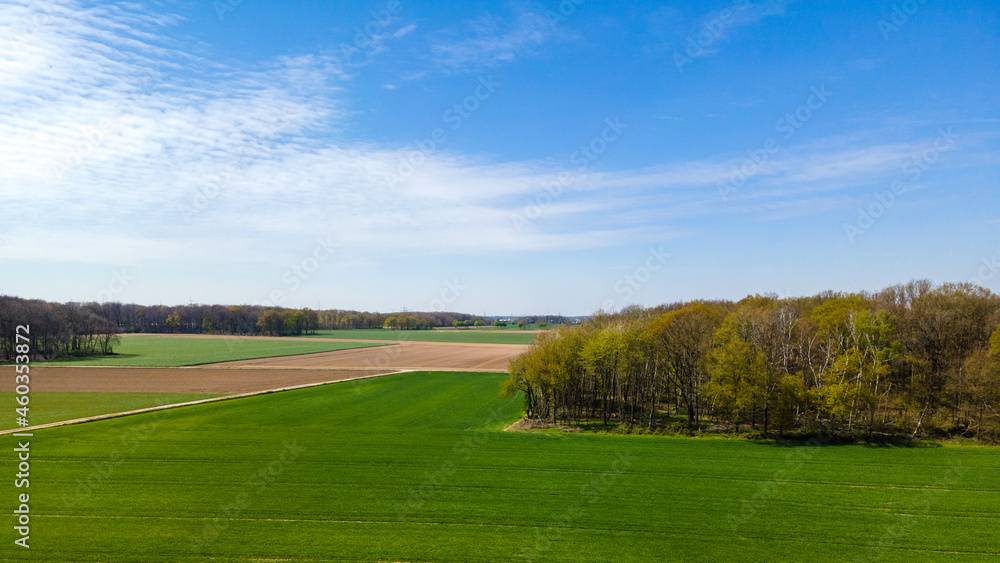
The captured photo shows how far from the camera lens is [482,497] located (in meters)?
26.2

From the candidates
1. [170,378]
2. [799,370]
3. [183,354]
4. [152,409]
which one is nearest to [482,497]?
[799,370]

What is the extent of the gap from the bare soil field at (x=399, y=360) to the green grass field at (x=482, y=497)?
56450 millimetres

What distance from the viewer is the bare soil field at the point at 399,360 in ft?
323

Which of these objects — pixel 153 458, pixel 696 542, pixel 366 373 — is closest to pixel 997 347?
pixel 696 542

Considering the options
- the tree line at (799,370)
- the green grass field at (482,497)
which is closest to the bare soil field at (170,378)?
the green grass field at (482,497)

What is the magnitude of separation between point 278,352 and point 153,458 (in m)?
97.9

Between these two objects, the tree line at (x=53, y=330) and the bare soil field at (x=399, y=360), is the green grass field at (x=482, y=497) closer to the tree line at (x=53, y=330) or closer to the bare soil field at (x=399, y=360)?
the bare soil field at (x=399, y=360)

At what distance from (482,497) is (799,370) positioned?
133 feet

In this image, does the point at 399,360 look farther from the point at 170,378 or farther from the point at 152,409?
the point at 152,409

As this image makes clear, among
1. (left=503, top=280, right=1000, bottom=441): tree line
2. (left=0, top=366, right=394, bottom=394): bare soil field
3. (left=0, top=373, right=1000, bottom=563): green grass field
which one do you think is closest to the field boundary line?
(left=0, top=366, right=394, bottom=394): bare soil field

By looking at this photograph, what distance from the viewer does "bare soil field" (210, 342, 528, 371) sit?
323 ft

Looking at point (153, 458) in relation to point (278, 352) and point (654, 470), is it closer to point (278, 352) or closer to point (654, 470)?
point (654, 470)

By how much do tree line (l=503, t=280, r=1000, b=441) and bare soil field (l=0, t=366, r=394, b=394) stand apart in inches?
1663

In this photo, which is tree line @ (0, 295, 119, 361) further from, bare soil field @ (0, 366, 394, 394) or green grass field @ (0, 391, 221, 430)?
green grass field @ (0, 391, 221, 430)
